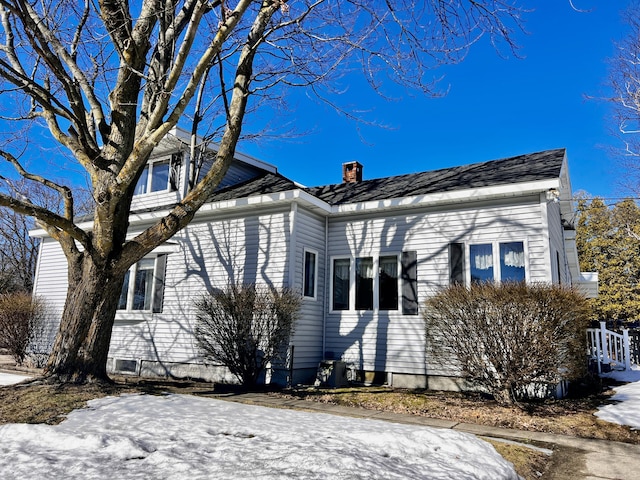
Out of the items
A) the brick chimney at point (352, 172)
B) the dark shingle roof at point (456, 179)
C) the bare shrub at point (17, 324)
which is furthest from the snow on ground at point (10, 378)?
the brick chimney at point (352, 172)

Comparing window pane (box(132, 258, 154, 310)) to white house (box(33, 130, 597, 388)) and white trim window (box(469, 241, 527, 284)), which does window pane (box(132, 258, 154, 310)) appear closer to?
white house (box(33, 130, 597, 388))

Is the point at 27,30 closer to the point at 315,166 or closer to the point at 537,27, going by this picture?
the point at 537,27

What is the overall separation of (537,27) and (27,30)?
8.13 meters

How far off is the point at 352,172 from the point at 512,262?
614 cm

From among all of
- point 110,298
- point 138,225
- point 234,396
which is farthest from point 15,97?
point 234,396

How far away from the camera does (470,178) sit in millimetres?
9828

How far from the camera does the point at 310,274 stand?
998 cm

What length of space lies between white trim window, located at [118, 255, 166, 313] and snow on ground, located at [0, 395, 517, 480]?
5.84 m

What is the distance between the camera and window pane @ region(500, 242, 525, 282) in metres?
8.40

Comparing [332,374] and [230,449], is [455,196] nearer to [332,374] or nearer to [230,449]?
[332,374]

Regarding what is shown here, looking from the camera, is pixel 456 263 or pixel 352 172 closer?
pixel 456 263

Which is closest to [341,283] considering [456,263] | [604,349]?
[456,263]

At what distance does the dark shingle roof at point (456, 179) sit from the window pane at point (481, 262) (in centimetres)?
124

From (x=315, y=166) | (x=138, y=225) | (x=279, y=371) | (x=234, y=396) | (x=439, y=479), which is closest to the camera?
(x=439, y=479)
